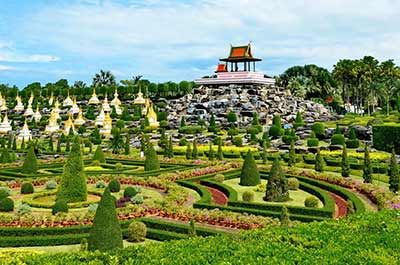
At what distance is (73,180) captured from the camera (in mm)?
26469

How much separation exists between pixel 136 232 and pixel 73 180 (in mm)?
8311

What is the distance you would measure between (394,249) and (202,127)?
208 ft

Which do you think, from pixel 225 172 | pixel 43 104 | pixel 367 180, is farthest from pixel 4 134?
pixel 367 180

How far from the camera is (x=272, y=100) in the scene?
3381 inches

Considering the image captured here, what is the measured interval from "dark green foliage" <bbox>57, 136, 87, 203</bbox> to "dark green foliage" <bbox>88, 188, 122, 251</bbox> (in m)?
10.5

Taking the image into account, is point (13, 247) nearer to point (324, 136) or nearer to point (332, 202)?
point (332, 202)

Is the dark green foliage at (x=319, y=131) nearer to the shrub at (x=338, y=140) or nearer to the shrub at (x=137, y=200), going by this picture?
the shrub at (x=338, y=140)

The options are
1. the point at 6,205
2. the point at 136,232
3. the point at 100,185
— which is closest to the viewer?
the point at 136,232

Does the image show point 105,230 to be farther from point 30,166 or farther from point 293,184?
point 30,166

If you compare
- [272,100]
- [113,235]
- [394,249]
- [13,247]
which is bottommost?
[13,247]

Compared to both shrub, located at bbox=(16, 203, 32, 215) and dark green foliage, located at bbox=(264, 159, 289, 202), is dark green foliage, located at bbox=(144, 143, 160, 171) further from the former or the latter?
shrub, located at bbox=(16, 203, 32, 215)

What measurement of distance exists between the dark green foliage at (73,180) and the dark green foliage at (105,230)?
34.5 ft

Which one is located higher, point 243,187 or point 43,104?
point 43,104

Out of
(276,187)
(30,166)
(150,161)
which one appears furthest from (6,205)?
(150,161)
